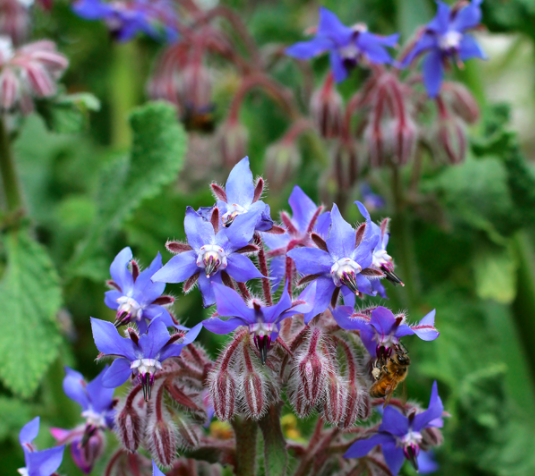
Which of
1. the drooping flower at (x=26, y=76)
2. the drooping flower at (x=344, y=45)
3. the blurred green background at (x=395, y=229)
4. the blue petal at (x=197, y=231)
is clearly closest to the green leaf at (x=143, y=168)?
the blurred green background at (x=395, y=229)

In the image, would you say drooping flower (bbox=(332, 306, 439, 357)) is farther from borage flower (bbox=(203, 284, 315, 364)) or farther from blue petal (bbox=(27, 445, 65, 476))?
blue petal (bbox=(27, 445, 65, 476))

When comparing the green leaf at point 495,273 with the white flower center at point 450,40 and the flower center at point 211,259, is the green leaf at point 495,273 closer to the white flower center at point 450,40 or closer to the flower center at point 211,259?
the white flower center at point 450,40

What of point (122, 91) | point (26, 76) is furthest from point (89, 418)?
point (122, 91)

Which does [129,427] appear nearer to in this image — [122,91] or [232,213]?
[232,213]

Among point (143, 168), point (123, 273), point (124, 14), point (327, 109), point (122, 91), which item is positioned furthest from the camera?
point (122, 91)

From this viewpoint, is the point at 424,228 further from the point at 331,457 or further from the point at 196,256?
the point at 196,256

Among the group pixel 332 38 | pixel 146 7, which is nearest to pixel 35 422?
pixel 332 38
